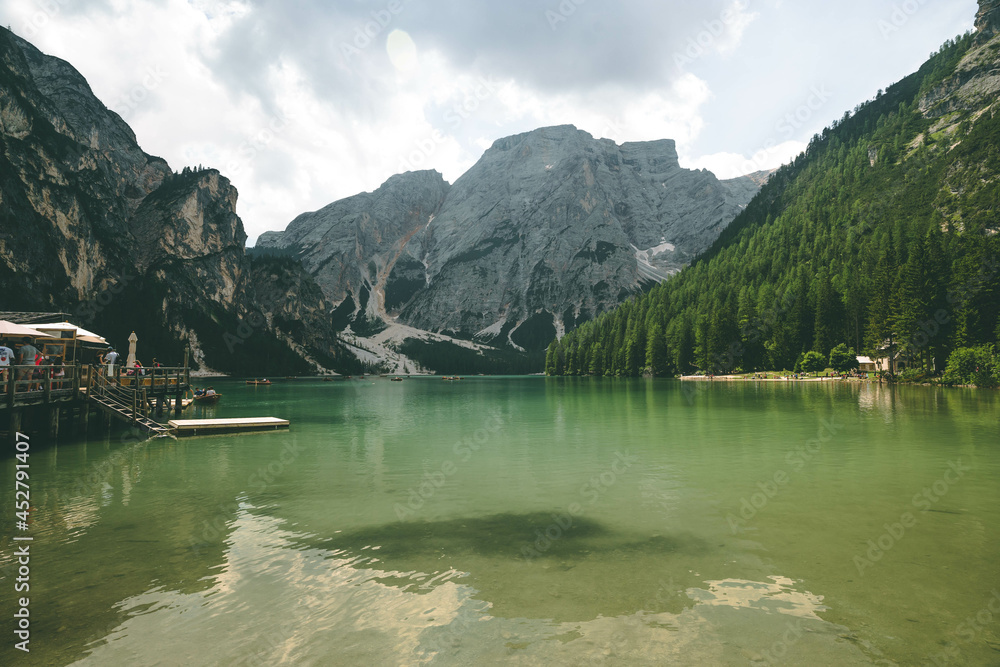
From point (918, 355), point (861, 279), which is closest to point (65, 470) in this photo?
point (918, 355)

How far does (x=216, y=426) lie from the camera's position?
38625mm

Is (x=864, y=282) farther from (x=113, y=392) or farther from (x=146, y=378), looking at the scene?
(x=113, y=392)

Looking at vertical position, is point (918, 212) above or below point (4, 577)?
above

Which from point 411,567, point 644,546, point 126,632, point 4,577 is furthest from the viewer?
point 644,546

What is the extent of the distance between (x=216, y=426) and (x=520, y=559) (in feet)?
115

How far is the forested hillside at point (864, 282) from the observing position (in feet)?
279

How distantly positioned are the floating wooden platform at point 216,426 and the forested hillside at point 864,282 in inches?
3957

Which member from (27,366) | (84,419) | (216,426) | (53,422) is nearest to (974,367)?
(216,426)

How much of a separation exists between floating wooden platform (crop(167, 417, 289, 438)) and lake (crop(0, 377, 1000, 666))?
33.1ft

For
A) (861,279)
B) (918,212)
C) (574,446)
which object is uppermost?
(918,212)

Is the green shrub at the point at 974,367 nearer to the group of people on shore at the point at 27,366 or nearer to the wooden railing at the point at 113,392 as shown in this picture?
the wooden railing at the point at 113,392

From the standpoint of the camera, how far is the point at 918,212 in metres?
156

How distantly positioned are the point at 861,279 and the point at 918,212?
65038 mm

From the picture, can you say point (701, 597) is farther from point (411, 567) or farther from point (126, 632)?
point (126, 632)
